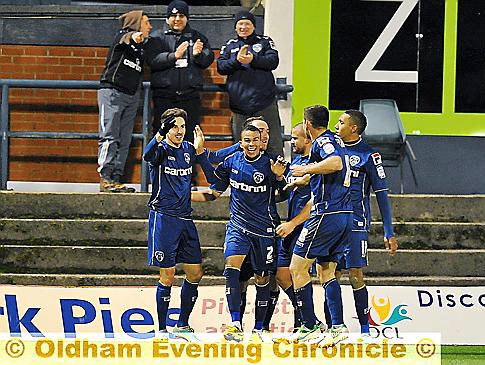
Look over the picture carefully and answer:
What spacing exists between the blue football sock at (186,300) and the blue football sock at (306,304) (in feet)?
2.97

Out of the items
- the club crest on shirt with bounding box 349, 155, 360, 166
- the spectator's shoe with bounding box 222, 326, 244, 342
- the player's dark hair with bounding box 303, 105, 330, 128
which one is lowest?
the spectator's shoe with bounding box 222, 326, 244, 342

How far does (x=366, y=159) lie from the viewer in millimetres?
10078

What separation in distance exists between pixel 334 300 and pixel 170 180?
1.75 meters

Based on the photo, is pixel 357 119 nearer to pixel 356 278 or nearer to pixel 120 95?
pixel 356 278

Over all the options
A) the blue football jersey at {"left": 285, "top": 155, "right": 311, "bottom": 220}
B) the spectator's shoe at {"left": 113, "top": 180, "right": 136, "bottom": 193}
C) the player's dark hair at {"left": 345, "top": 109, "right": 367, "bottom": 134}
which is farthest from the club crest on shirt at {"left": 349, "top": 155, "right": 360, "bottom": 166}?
the spectator's shoe at {"left": 113, "top": 180, "right": 136, "bottom": 193}

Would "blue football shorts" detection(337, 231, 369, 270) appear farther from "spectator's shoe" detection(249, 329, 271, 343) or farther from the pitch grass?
the pitch grass

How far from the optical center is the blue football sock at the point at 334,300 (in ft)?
31.5

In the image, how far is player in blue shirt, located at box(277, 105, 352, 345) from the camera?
952cm

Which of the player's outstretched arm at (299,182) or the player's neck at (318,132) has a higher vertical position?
the player's neck at (318,132)

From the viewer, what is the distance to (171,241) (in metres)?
9.92

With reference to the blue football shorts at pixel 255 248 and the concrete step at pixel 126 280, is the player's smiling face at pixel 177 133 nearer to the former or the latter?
the blue football shorts at pixel 255 248

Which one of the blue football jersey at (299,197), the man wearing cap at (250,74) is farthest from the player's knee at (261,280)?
the man wearing cap at (250,74)

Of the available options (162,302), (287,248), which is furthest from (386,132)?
(162,302)

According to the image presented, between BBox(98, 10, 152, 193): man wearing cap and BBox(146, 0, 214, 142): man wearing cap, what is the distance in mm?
194
